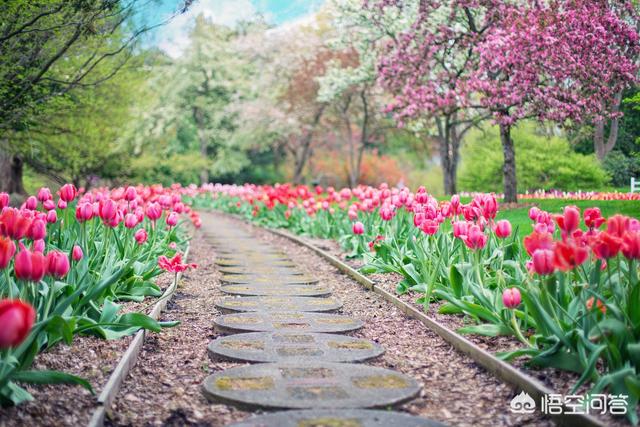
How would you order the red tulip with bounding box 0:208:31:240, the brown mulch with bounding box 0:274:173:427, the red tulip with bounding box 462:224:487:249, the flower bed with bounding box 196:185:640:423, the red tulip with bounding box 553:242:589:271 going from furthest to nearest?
the red tulip with bounding box 462:224:487:249 < the red tulip with bounding box 0:208:31:240 < the flower bed with bounding box 196:185:640:423 < the red tulip with bounding box 553:242:589:271 < the brown mulch with bounding box 0:274:173:427

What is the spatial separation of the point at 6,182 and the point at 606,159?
41.7 feet

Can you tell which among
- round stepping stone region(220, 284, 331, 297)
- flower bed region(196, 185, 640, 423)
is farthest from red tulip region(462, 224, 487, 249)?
round stepping stone region(220, 284, 331, 297)

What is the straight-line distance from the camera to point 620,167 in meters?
8.52

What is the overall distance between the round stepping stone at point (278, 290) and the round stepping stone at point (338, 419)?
399cm

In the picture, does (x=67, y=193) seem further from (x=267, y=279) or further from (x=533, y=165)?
(x=533, y=165)

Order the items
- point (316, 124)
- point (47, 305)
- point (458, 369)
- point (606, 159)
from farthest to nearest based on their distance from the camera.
→ point (316, 124), point (606, 159), point (458, 369), point (47, 305)

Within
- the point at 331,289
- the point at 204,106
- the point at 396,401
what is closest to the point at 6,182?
the point at 331,289

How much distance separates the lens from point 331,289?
8.12 meters

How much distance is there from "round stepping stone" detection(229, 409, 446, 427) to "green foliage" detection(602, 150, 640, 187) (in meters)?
5.64

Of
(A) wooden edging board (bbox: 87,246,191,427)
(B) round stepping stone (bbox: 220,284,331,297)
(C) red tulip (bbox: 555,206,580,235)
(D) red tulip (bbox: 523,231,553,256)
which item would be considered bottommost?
(B) round stepping stone (bbox: 220,284,331,297)

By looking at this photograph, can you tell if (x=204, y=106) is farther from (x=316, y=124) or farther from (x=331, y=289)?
(x=331, y=289)

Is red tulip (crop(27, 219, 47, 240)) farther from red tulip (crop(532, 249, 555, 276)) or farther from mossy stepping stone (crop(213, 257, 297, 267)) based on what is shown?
mossy stepping stone (crop(213, 257, 297, 267))

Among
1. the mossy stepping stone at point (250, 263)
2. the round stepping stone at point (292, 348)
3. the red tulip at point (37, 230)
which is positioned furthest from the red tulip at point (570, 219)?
the mossy stepping stone at point (250, 263)

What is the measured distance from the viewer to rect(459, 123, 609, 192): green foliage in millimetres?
11039
